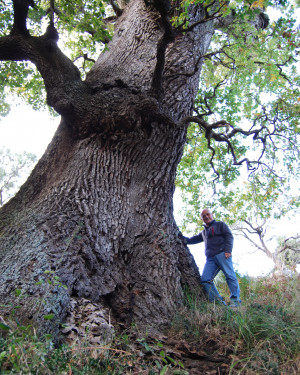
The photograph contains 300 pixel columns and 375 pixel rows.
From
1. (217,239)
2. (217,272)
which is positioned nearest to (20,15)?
(217,239)

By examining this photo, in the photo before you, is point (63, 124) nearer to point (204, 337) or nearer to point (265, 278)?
point (204, 337)

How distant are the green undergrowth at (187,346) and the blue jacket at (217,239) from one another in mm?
1605

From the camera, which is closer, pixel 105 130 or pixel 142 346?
pixel 142 346

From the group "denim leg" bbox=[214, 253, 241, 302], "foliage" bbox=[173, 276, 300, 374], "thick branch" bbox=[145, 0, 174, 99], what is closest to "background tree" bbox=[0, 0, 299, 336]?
"thick branch" bbox=[145, 0, 174, 99]

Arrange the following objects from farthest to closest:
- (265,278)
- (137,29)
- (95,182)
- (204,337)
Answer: (137,29)
(265,278)
(95,182)
(204,337)

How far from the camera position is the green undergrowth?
151 cm

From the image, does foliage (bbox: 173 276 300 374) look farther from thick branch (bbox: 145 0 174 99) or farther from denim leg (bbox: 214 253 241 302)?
thick branch (bbox: 145 0 174 99)

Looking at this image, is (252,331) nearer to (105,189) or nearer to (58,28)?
(105,189)

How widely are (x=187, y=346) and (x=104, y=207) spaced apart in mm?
1657

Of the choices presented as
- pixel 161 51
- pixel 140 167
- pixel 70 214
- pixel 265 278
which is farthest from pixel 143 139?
pixel 265 278

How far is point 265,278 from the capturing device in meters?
4.51

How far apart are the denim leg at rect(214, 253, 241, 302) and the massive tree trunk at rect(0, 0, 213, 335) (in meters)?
0.83

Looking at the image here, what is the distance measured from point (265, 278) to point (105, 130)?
3440 mm

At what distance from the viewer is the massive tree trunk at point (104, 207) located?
2.45 metres
